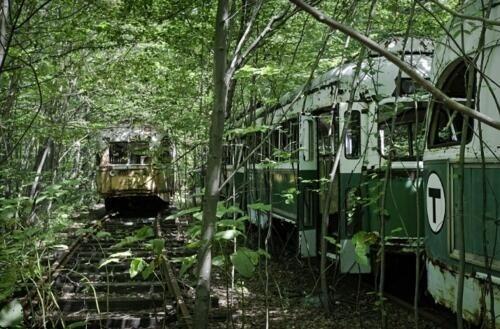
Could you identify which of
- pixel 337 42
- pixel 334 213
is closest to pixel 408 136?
pixel 334 213

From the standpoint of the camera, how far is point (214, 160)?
3.58m

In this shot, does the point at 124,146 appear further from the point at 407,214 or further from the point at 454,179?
the point at 454,179

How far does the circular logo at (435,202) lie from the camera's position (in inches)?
209

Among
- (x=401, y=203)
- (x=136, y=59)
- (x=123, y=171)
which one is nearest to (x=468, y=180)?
(x=401, y=203)

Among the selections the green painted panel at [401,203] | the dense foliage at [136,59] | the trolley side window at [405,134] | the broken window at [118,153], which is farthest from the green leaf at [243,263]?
the broken window at [118,153]

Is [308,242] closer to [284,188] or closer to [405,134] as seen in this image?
[284,188]

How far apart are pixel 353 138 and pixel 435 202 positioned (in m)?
2.53

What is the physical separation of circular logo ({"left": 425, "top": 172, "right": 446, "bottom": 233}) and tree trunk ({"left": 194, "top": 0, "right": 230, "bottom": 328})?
264 centimetres

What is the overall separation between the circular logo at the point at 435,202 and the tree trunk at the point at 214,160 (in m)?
2.64

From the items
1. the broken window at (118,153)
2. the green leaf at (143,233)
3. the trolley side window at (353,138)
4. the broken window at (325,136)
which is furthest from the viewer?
the broken window at (118,153)

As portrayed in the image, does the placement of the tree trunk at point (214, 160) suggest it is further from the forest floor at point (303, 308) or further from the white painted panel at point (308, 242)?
the white painted panel at point (308, 242)

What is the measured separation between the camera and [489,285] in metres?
4.21

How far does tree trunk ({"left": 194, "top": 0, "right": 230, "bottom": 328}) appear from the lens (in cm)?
354

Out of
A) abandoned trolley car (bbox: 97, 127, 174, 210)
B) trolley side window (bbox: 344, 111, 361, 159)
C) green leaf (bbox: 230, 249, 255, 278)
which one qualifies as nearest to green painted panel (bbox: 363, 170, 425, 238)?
trolley side window (bbox: 344, 111, 361, 159)
